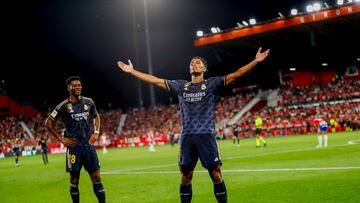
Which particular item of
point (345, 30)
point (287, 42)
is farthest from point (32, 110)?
point (345, 30)

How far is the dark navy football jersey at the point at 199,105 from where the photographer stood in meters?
8.30

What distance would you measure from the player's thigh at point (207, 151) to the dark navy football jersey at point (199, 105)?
0.13 metres

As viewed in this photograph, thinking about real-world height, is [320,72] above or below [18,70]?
below

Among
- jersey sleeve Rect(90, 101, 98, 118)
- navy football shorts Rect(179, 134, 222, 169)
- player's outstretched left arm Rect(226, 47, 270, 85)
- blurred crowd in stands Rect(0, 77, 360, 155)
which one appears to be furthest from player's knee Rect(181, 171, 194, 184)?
blurred crowd in stands Rect(0, 77, 360, 155)

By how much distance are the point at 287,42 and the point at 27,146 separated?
3264 centimetres

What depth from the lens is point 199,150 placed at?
8.21 meters

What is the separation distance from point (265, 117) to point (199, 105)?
4884 centimetres

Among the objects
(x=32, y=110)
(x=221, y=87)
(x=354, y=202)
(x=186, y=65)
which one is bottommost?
(x=354, y=202)

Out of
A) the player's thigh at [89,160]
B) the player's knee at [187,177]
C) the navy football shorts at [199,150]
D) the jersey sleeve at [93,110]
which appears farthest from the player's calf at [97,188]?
the navy football shorts at [199,150]

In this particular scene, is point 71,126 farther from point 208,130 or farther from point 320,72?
point 320,72

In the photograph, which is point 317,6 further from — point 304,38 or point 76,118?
point 76,118

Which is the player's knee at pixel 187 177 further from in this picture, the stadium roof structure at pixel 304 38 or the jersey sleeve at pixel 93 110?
the stadium roof structure at pixel 304 38

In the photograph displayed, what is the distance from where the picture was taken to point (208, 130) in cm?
830

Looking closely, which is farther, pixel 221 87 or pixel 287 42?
pixel 287 42
